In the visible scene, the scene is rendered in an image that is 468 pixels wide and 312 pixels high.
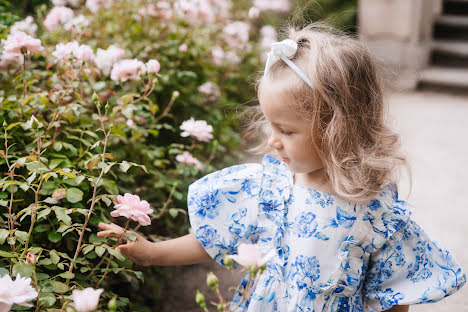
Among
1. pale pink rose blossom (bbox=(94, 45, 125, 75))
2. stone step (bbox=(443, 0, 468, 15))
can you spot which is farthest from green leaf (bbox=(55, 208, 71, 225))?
stone step (bbox=(443, 0, 468, 15))

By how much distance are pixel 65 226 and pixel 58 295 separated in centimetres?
17

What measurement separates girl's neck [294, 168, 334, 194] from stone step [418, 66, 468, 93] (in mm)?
4062

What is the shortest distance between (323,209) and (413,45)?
4.13 m

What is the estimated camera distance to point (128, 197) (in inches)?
51.4

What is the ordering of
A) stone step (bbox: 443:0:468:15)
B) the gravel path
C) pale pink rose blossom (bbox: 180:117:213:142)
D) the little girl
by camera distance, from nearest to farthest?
the little girl, pale pink rose blossom (bbox: 180:117:213:142), the gravel path, stone step (bbox: 443:0:468:15)

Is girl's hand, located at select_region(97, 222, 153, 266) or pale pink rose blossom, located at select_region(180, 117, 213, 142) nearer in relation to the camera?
girl's hand, located at select_region(97, 222, 153, 266)

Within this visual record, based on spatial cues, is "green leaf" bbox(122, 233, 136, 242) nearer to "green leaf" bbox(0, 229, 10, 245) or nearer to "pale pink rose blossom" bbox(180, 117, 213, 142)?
"green leaf" bbox(0, 229, 10, 245)

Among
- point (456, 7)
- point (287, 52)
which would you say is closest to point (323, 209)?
point (287, 52)

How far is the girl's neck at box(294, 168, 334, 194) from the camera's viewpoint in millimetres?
1462

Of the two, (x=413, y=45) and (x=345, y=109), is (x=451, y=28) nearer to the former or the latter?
(x=413, y=45)

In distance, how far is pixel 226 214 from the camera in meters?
1.52

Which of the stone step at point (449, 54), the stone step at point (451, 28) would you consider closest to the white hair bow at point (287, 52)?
the stone step at point (449, 54)

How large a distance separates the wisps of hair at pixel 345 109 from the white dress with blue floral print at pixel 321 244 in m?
0.08

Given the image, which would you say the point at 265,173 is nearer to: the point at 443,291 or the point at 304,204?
the point at 304,204
